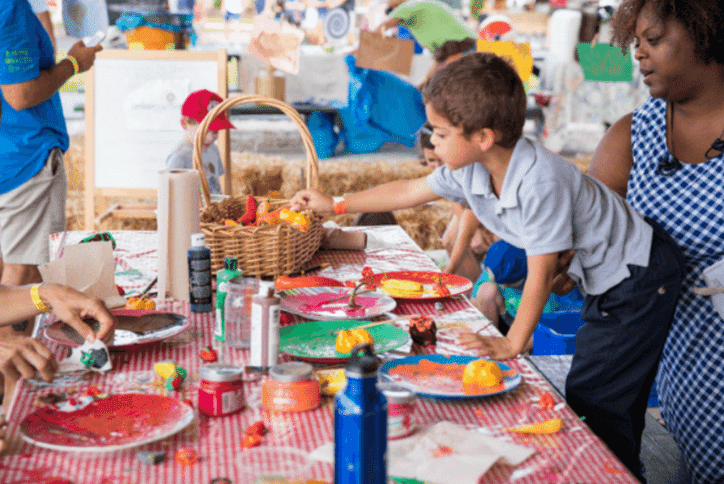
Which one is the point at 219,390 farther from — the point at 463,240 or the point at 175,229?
the point at 463,240

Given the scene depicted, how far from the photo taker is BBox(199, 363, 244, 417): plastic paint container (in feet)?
3.64

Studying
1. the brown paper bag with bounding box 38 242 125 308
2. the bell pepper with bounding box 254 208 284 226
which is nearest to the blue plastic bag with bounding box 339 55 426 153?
the bell pepper with bounding box 254 208 284 226

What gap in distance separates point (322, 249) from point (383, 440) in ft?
5.45

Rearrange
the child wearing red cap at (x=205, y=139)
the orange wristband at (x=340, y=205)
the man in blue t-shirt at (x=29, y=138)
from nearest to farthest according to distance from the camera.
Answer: the orange wristband at (x=340, y=205), the man in blue t-shirt at (x=29, y=138), the child wearing red cap at (x=205, y=139)

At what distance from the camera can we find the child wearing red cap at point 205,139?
3490mm

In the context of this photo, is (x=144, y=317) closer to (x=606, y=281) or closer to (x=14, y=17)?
(x=606, y=281)

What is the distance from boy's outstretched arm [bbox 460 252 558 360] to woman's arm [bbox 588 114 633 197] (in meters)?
0.55

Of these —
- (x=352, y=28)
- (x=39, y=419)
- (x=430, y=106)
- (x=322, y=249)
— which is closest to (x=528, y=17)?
(x=352, y=28)

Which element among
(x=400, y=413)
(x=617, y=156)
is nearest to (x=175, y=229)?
(x=400, y=413)

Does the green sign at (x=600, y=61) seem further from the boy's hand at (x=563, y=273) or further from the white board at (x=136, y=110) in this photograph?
the white board at (x=136, y=110)

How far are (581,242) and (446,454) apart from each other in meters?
0.77

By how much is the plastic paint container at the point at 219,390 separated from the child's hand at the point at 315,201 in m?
0.95

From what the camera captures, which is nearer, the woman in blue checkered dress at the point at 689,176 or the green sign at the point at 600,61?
the woman in blue checkered dress at the point at 689,176

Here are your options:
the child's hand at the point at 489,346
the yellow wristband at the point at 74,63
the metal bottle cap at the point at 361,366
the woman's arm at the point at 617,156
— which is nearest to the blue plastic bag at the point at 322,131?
the yellow wristband at the point at 74,63
